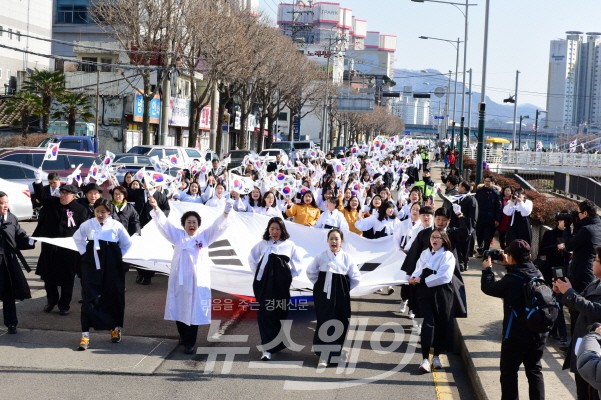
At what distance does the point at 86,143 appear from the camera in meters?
31.5

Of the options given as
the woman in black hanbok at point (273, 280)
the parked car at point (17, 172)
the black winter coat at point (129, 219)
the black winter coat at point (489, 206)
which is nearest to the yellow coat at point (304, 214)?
the black winter coat at point (129, 219)

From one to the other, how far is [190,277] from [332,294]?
1.59 meters

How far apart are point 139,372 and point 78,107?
40665 millimetres

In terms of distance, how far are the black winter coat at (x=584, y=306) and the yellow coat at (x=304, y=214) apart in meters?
8.45

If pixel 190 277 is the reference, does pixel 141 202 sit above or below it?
above

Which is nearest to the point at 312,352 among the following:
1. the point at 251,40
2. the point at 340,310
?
the point at 340,310

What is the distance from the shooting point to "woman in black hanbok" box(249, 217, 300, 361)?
383 inches

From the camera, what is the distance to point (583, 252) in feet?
32.4

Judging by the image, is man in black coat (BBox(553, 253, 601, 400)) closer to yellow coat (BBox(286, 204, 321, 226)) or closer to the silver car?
yellow coat (BBox(286, 204, 321, 226))

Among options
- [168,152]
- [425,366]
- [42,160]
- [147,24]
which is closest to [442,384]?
[425,366]

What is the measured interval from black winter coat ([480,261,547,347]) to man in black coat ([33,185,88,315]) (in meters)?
6.12

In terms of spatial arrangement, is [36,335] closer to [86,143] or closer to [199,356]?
[199,356]

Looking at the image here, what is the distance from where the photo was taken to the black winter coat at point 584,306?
630 cm

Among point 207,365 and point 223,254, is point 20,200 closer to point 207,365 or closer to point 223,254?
point 223,254
